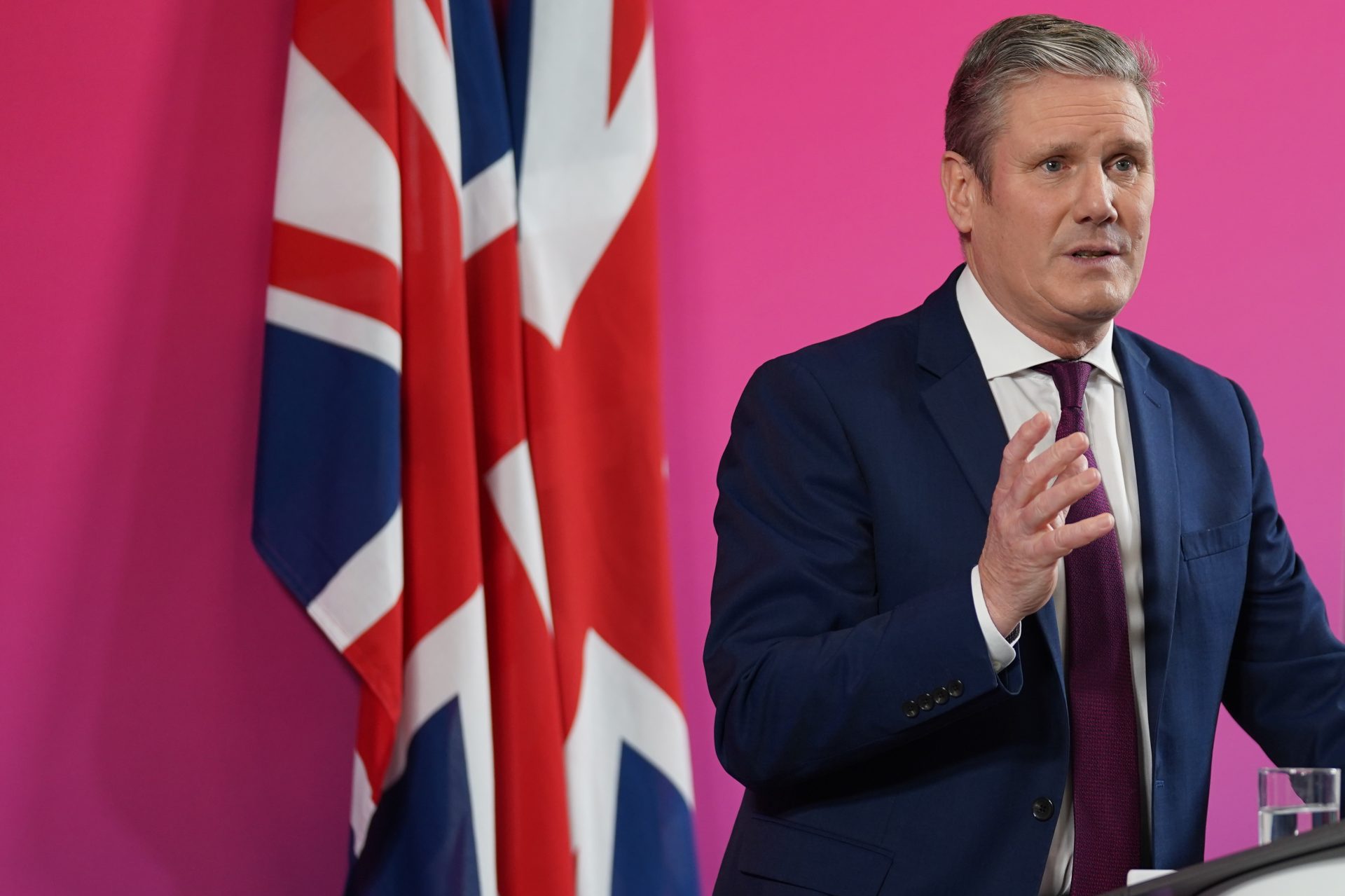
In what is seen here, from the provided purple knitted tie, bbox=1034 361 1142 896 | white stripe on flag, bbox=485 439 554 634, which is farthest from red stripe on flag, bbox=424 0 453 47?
purple knitted tie, bbox=1034 361 1142 896

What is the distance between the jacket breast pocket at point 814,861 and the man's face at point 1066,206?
0.65m

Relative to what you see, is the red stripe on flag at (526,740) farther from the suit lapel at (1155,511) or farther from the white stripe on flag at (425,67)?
the suit lapel at (1155,511)

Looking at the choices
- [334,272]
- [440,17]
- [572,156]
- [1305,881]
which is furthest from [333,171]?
[1305,881]

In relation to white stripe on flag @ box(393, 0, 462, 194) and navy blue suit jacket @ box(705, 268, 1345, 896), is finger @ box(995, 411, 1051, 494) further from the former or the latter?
white stripe on flag @ box(393, 0, 462, 194)

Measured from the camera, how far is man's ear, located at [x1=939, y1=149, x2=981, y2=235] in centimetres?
178

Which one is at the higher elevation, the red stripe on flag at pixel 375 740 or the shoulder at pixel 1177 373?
the shoulder at pixel 1177 373

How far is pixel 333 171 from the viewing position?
2143 millimetres

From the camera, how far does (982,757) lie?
60.5 inches

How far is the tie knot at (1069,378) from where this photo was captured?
1.69 meters

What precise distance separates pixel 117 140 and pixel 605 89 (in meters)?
0.76

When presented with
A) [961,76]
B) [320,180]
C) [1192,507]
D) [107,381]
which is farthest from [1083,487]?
[107,381]

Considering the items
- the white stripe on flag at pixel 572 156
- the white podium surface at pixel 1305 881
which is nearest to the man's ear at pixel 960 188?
the white stripe on flag at pixel 572 156

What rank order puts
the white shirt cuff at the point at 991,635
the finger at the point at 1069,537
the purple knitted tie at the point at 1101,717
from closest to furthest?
the finger at the point at 1069,537 < the white shirt cuff at the point at 991,635 < the purple knitted tie at the point at 1101,717

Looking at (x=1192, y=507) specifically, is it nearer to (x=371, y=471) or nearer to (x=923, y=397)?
(x=923, y=397)
